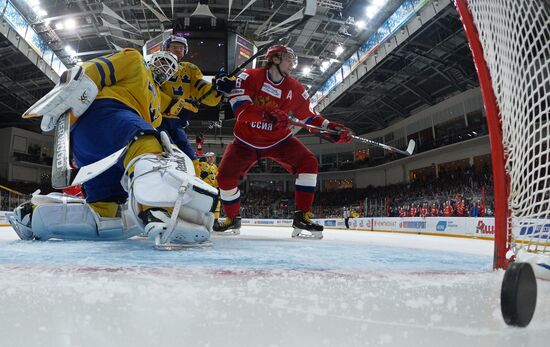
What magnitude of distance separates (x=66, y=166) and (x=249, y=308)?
1.26 metres

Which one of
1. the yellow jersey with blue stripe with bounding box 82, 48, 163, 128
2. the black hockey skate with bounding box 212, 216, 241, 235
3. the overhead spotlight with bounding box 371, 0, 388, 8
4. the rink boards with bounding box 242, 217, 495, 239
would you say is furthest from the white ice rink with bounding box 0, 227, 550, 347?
the overhead spotlight with bounding box 371, 0, 388, 8

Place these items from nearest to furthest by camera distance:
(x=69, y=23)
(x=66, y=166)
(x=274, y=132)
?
1. (x=66, y=166)
2. (x=274, y=132)
3. (x=69, y=23)

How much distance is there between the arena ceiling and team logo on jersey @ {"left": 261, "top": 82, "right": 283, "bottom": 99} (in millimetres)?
6161

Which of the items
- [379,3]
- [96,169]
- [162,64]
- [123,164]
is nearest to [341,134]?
[162,64]

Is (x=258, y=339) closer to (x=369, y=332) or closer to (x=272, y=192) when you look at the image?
(x=369, y=332)

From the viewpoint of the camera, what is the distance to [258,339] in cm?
45

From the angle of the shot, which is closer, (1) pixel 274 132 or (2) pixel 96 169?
(2) pixel 96 169

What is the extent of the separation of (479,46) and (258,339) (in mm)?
922

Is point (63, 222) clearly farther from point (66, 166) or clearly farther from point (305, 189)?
point (305, 189)

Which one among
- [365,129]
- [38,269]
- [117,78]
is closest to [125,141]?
[117,78]

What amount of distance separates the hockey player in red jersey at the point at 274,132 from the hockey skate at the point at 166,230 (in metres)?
1.46

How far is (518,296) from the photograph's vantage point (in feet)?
1.65

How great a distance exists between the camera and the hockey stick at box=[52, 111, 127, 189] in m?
1.52

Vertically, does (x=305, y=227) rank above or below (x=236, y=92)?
below
